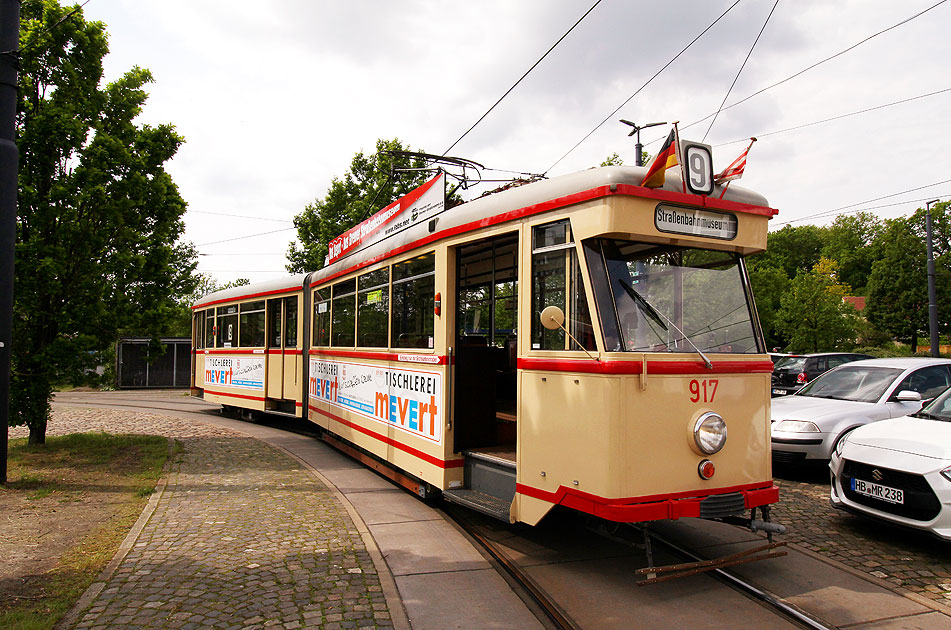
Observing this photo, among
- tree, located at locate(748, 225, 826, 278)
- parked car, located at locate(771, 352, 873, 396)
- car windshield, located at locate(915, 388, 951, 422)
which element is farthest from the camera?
tree, located at locate(748, 225, 826, 278)

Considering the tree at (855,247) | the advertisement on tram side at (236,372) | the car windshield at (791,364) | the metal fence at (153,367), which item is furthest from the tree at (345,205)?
the tree at (855,247)

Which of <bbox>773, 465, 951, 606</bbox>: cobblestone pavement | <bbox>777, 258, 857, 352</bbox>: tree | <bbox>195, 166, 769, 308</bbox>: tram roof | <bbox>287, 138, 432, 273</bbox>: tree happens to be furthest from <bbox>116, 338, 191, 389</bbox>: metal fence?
<bbox>773, 465, 951, 606</bbox>: cobblestone pavement

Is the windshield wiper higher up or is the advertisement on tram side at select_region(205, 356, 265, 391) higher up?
the windshield wiper

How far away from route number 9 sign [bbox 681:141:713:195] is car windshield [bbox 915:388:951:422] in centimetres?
348

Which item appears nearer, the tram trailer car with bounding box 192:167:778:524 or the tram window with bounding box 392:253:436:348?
the tram trailer car with bounding box 192:167:778:524

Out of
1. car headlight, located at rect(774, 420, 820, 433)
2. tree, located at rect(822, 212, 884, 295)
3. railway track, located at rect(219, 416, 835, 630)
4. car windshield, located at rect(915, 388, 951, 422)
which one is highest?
tree, located at rect(822, 212, 884, 295)

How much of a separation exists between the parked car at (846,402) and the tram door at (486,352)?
3679 millimetres

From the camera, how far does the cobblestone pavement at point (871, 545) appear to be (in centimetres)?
502

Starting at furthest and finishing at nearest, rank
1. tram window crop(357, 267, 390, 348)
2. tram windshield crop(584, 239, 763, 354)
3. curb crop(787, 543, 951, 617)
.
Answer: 1. tram window crop(357, 267, 390, 348)
2. tram windshield crop(584, 239, 763, 354)
3. curb crop(787, 543, 951, 617)

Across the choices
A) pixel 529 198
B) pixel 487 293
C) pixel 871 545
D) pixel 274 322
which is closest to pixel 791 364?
pixel 871 545

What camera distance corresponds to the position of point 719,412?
4934 mm

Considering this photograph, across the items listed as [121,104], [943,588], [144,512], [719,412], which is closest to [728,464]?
[719,412]

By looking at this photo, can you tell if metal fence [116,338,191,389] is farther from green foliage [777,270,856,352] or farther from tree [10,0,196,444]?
green foliage [777,270,856,352]

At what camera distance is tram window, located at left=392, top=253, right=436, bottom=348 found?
6816 mm
